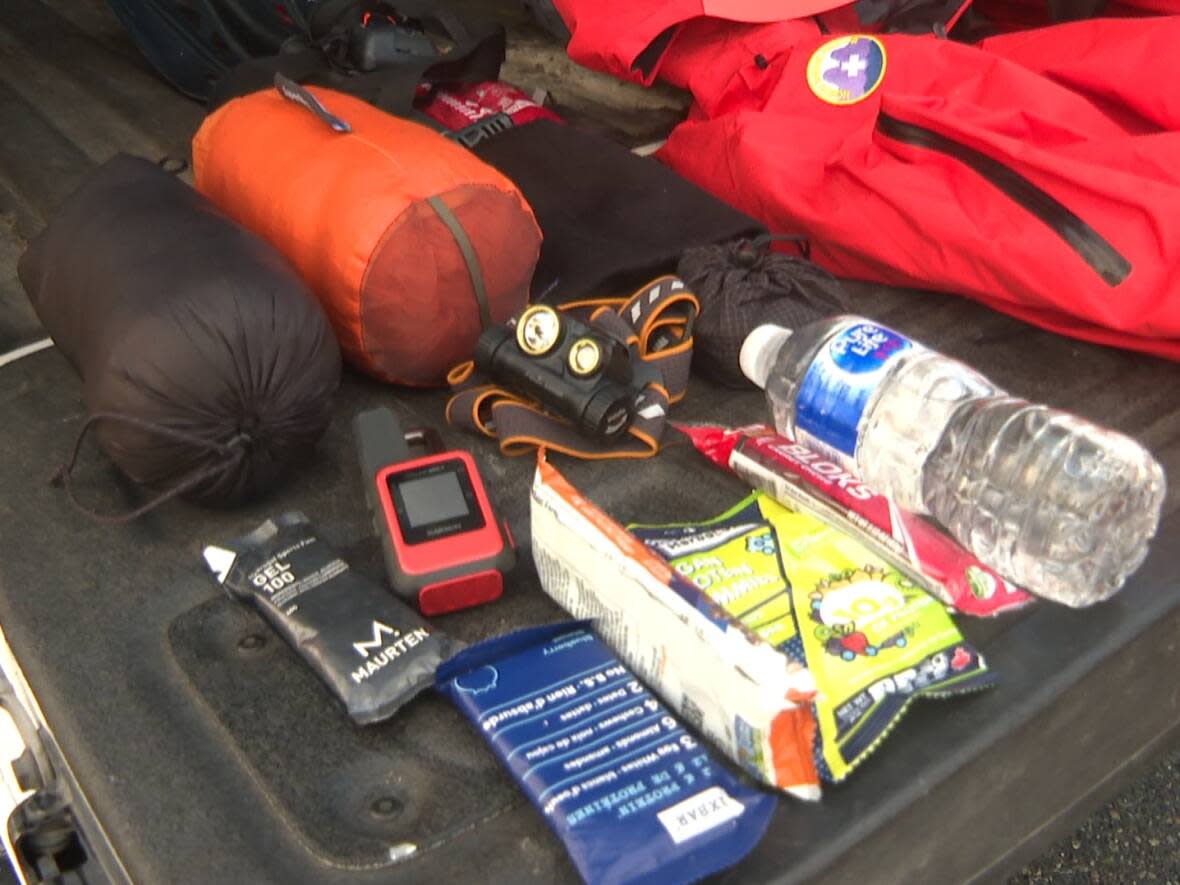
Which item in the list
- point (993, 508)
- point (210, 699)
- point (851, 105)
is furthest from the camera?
point (851, 105)

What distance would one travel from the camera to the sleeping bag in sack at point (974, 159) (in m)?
1.02

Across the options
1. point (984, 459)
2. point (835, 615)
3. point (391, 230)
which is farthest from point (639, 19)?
point (835, 615)

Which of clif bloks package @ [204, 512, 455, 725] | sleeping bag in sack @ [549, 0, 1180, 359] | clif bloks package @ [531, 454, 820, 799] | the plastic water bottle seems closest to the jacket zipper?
sleeping bag in sack @ [549, 0, 1180, 359]

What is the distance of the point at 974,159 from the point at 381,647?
739mm

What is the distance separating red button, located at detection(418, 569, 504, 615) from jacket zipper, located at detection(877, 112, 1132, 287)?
0.61 meters

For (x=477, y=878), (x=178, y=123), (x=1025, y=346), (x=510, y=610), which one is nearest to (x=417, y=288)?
(x=510, y=610)

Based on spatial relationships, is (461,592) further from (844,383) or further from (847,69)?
(847,69)

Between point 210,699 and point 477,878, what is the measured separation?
0.24 m

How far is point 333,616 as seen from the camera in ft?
2.60

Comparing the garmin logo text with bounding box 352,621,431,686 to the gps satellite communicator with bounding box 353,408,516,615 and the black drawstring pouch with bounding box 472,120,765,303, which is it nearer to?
the gps satellite communicator with bounding box 353,408,516,615

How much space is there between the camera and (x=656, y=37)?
1343 mm

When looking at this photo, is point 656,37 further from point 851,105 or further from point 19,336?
point 19,336

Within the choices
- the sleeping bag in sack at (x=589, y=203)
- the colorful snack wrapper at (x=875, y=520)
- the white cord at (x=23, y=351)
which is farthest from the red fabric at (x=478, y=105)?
the colorful snack wrapper at (x=875, y=520)

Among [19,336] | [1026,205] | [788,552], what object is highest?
[1026,205]
